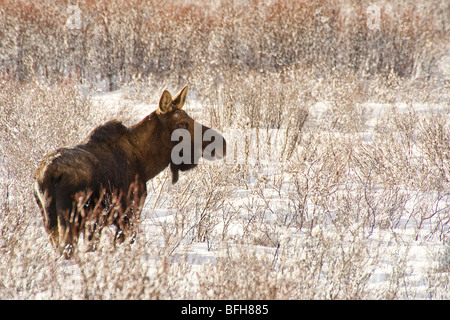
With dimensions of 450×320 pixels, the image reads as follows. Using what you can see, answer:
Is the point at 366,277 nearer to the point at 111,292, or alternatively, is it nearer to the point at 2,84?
the point at 111,292

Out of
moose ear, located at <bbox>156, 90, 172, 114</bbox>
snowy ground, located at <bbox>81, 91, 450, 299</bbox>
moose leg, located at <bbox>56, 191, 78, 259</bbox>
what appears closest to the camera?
moose leg, located at <bbox>56, 191, 78, 259</bbox>

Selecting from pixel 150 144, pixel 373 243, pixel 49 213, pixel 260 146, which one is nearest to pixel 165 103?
pixel 150 144

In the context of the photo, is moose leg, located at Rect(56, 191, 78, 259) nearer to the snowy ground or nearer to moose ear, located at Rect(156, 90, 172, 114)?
the snowy ground

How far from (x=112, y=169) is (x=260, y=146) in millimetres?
4477

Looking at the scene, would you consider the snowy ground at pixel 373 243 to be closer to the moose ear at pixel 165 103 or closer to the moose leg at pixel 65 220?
the moose leg at pixel 65 220

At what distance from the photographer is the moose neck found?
16.7 feet

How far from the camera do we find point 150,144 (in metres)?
5.17

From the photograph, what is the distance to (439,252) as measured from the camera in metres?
4.68

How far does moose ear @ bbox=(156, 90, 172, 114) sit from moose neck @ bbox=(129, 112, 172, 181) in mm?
117

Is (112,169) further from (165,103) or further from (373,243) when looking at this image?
(373,243)

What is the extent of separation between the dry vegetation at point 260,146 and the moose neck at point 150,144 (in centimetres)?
57

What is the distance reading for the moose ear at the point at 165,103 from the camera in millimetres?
5039

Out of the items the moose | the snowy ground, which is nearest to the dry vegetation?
the snowy ground

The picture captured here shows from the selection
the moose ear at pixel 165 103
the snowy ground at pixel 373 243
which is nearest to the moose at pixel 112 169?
the moose ear at pixel 165 103
